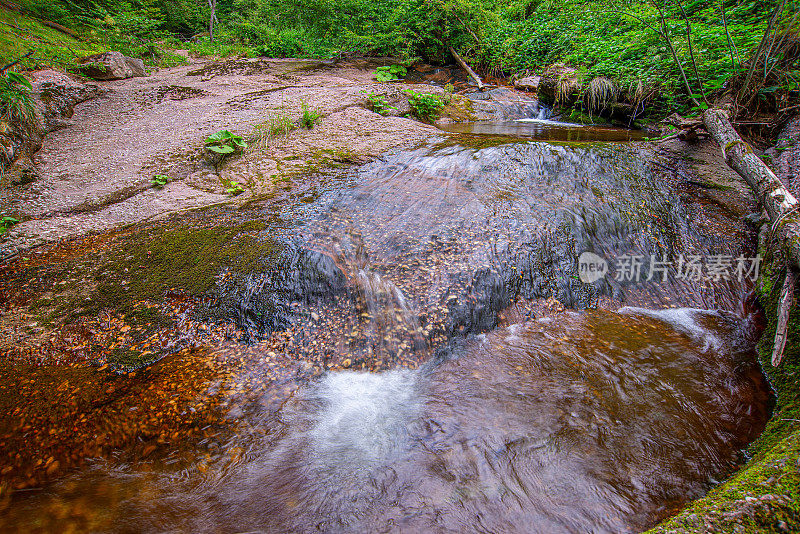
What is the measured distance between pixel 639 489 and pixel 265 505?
88.7 inches

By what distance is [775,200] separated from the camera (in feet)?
11.6

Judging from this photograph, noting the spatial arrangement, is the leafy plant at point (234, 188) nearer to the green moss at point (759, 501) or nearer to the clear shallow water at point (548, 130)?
the clear shallow water at point (548, 130)

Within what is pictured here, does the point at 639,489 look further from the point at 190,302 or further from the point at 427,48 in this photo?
the point at 427,48

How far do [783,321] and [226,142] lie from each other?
273 inches

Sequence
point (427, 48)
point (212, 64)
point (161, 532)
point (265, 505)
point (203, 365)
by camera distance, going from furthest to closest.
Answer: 1. point (427, 48)
2. point (212, 64)
3. point (203, 365)
4. point (265, 505)
5. point (161, 532)

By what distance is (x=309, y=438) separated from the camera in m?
2.40

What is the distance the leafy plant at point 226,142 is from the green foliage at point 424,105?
15.1 feet

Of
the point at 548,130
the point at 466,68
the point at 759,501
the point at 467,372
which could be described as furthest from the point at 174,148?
the point at 466,68

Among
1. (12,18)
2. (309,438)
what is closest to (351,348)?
(309,438)

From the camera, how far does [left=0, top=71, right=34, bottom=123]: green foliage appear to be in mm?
4145

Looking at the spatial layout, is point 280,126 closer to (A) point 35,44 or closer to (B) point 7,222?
(B) point 7,222

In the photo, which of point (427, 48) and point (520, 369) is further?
point (427, 48)

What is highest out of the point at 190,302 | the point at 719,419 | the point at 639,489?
the point at 190,302

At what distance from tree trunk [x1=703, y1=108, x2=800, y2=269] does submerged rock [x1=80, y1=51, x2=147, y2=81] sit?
13797 millimetres
